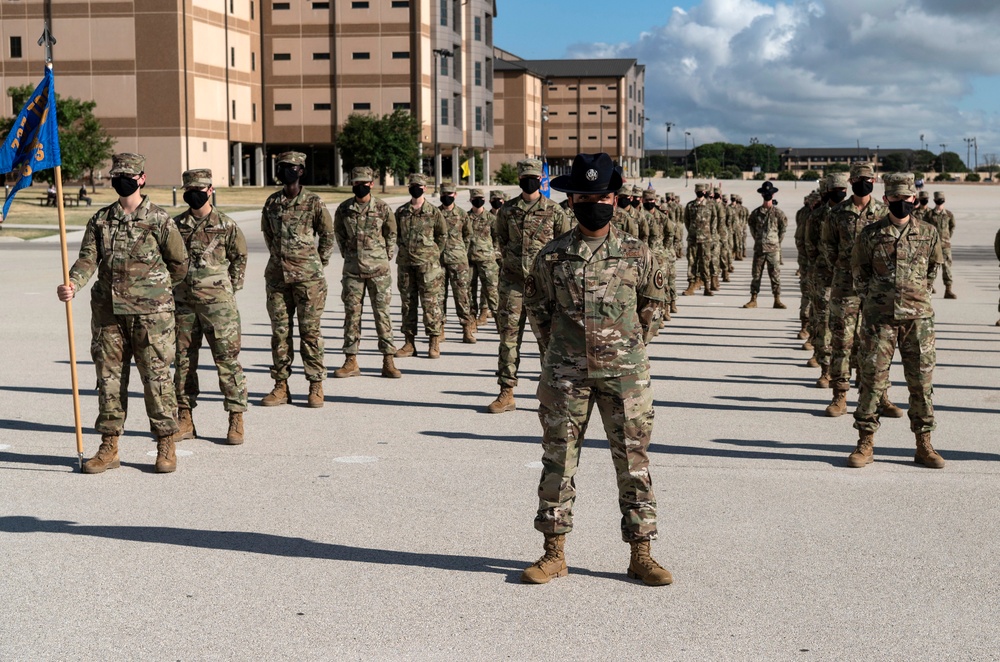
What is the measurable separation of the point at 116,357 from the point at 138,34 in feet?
242

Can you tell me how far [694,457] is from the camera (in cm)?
934

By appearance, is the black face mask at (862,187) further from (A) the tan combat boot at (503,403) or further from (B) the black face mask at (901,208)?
(A) the tan combat boot at (503,403)

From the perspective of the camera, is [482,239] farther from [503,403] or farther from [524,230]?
[503,403]

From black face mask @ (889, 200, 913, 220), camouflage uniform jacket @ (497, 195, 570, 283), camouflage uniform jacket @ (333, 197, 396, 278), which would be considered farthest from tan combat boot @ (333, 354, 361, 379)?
black face mask @ (889, 200, 913, 220)

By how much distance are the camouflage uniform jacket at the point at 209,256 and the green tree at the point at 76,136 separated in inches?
2079

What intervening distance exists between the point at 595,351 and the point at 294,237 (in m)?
5.79

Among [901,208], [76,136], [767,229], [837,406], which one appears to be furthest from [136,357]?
[76,136]

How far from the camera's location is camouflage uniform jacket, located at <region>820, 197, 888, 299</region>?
11133mm

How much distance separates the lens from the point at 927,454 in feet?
29.3

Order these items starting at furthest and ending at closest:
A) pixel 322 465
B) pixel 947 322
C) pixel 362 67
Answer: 1. pixel 362 67
2. pixel 947 322
3. pixel 322 465

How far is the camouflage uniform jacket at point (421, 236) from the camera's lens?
595 inches

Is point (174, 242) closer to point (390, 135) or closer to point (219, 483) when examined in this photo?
point (219, 483)

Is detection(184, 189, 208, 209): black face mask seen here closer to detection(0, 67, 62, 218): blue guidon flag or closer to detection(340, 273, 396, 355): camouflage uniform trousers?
detection(0, 67, 62, 218): blue guidon flag

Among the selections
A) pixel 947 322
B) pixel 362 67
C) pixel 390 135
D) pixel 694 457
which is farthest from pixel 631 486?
A: pixel 362 67
